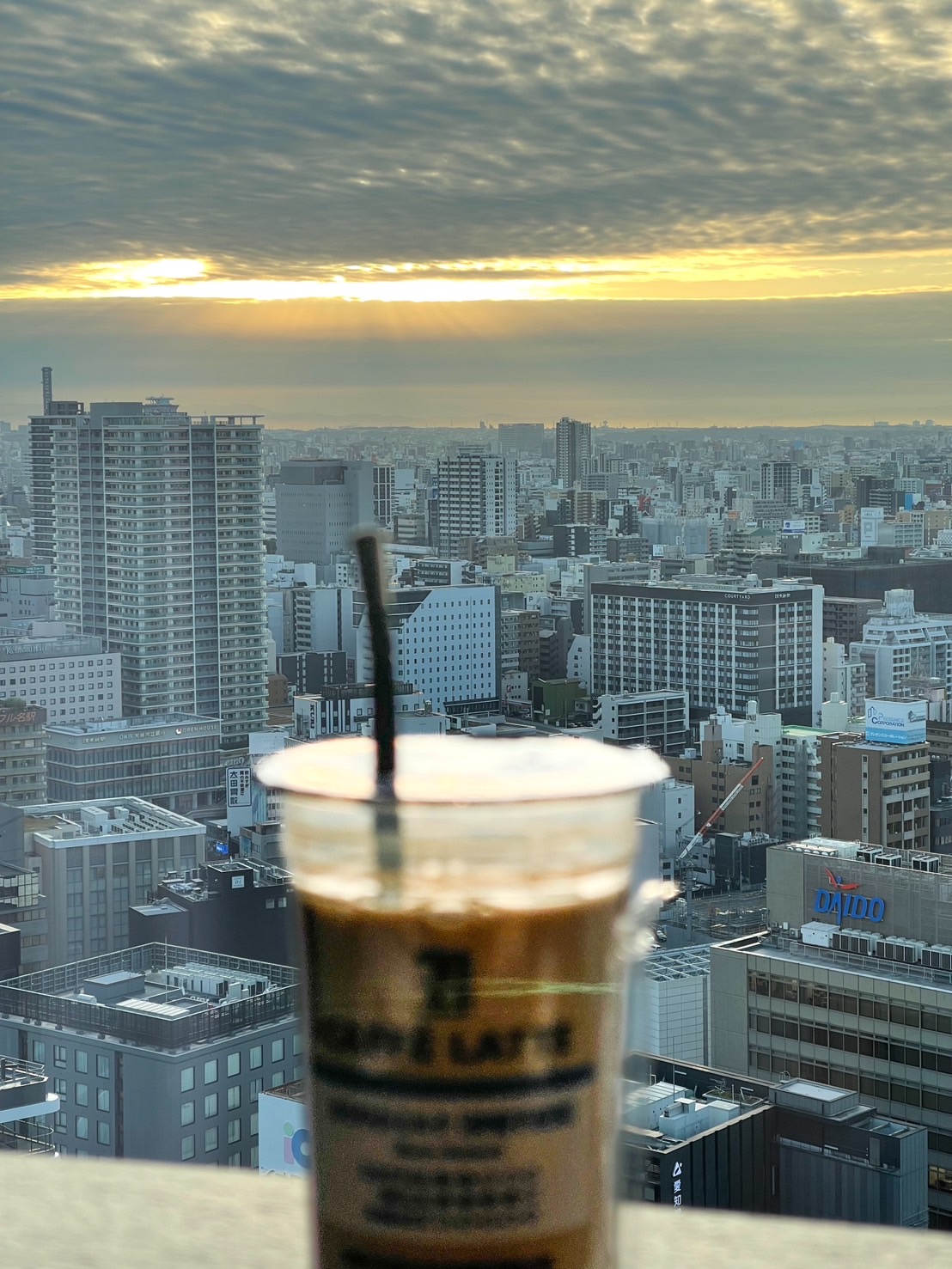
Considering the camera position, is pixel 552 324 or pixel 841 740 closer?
pixel 841 740

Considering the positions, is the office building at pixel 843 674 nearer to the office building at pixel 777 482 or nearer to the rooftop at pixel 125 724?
the office building at pixel 777 482

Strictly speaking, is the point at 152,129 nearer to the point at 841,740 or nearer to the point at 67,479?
the point at 67,479

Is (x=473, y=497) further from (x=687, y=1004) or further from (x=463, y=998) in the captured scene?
(x=463, y=998)

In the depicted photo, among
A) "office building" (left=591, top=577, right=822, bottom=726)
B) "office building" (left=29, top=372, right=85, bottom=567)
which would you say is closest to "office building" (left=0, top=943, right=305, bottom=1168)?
"office building" (left=29, top=372, right=85, bottom=567)

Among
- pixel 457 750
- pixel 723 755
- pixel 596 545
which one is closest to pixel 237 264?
pixel 723 755

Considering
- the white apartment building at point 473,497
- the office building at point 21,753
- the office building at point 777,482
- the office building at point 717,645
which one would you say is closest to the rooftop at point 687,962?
the office building at point 21,753

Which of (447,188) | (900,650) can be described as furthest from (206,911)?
(900,650)
